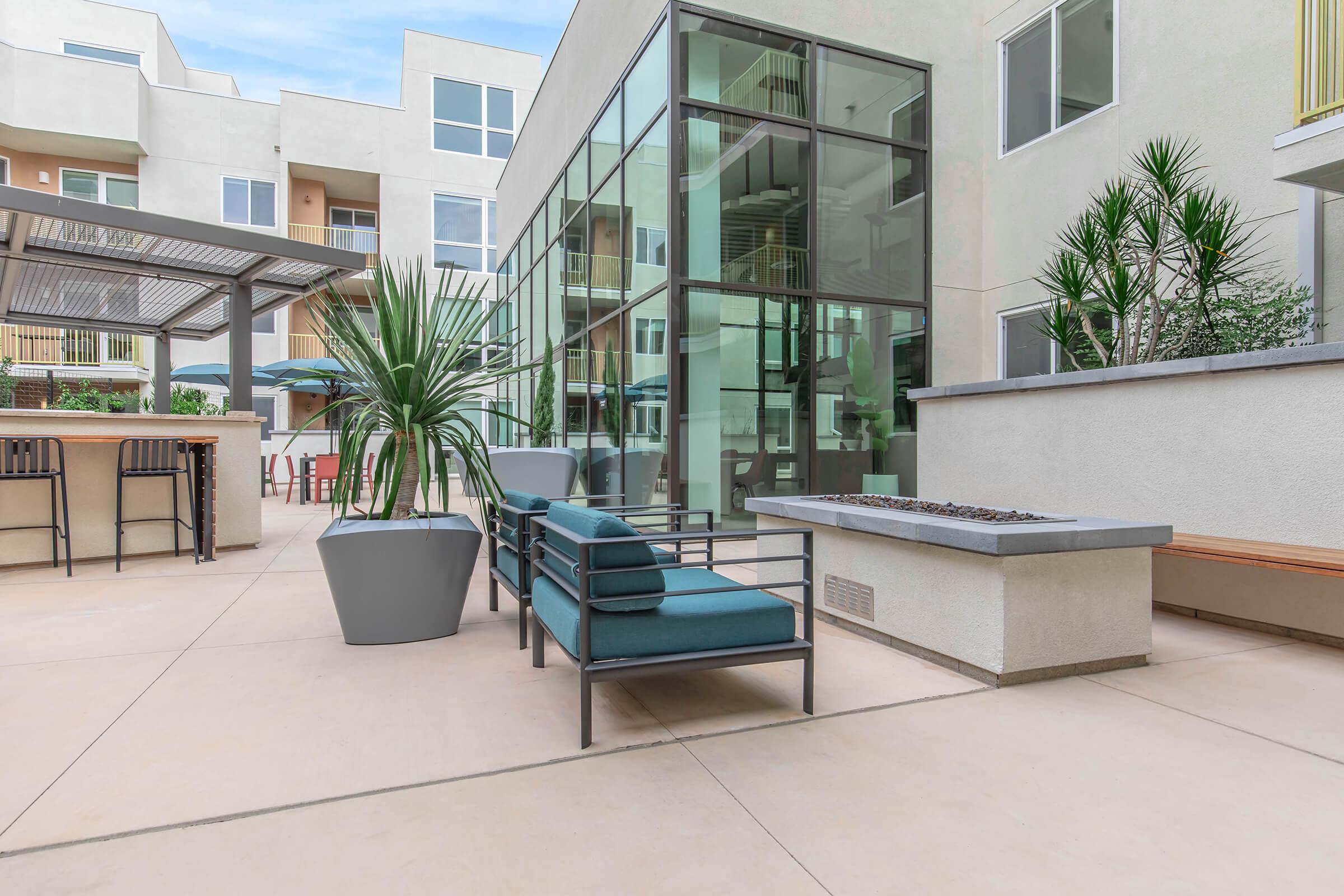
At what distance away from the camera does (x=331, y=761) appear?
2.09 metres

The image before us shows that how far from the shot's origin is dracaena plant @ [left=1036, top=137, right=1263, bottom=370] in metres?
4.77

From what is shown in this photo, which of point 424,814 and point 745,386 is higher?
point 745,386

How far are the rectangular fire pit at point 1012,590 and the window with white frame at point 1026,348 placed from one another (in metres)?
4.44

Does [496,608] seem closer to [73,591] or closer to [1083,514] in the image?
[73,591]

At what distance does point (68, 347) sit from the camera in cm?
1461

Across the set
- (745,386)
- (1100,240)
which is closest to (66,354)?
(745,386)

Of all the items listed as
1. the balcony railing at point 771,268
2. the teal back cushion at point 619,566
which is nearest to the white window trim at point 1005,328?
the balcony railing at point 771,268

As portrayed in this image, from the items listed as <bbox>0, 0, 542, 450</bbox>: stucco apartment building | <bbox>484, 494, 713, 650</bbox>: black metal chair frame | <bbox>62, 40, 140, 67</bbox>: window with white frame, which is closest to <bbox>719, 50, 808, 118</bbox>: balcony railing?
<bbox>484, 494, 713, 650</bbox>: black metal chair frame

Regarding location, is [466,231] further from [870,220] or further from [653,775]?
[653,775]

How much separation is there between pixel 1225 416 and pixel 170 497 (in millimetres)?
7583

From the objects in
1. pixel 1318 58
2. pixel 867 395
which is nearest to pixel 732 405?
pixel 867 395

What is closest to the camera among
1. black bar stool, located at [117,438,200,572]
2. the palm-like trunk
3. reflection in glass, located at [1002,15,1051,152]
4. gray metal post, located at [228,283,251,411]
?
the palm-like trunk

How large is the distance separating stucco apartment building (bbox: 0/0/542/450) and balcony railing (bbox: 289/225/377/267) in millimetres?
45

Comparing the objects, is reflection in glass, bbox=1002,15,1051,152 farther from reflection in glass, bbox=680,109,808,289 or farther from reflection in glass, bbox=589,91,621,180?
reflection in glass, bbox=589,91,621,180
